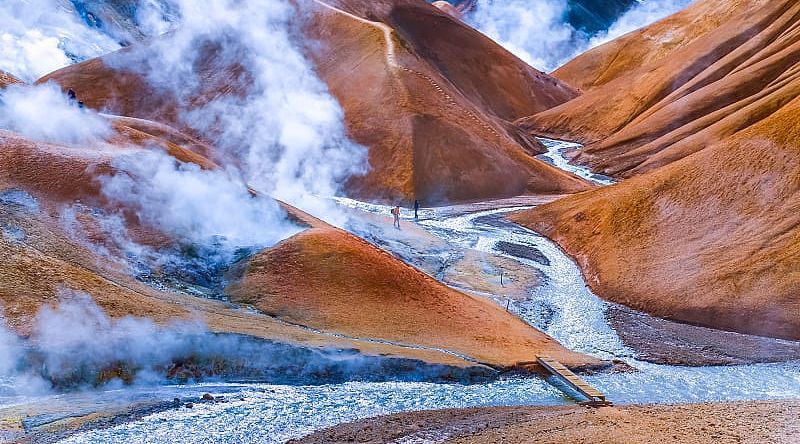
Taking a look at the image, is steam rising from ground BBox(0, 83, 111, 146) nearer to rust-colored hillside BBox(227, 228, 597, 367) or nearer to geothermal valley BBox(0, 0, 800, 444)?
geothermal valley BBox(0, 0, 800, 444)

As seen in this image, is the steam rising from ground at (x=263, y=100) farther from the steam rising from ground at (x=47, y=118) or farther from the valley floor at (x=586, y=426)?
the valley floor at (x=586, y=426)

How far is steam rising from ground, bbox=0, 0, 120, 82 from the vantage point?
9225cm

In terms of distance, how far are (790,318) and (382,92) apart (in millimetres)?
51348

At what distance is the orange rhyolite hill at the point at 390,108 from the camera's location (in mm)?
74062

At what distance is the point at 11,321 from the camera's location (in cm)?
2559

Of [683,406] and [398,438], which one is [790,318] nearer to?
[683,406]

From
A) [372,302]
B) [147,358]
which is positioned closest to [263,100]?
[372,302]

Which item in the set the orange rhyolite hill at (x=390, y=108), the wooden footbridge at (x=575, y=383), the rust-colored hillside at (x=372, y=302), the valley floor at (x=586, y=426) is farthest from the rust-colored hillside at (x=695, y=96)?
the valley floor at (x=586, y=426)

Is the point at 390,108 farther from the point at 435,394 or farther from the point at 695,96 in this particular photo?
the point at 435,394

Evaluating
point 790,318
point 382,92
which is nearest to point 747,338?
point 790,318

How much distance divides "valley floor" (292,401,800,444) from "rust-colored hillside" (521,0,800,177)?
45.3 metres

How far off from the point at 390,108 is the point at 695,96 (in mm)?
40614

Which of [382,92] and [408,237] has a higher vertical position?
[382,92]

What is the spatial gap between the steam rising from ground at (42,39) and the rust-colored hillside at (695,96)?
6574 centimetres
